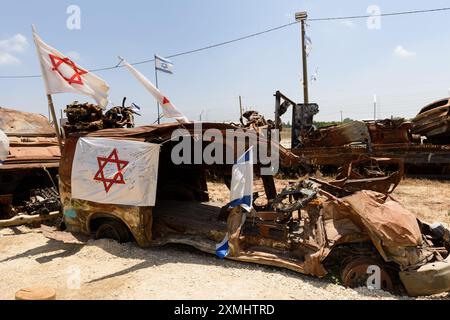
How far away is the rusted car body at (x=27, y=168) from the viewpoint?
9047 millimetres

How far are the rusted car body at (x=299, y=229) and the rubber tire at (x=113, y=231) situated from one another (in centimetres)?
2

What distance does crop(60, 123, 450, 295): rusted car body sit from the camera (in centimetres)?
497

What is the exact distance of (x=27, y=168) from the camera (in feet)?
30.6

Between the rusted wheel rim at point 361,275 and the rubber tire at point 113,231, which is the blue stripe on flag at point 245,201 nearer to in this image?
the rusted wheel rim at point 361,275

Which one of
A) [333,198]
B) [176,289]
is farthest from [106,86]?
[333,198]

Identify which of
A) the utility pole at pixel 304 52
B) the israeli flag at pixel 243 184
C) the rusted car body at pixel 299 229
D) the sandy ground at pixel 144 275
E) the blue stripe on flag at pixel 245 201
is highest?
the utility pole at pixel 304 52

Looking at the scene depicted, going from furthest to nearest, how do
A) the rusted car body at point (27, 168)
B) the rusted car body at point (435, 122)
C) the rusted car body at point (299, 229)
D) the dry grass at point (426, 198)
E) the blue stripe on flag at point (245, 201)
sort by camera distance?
1. the rusted car body at point (435, 122)
2. the dry grass at point (426, 198)
3. the rusted car body at point (27, 168)
4. the blue stripe on flag at point (245, 201)
5. the rusted car body at point (299, 229)

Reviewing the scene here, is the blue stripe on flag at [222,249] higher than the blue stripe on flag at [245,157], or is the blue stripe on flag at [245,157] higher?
the blue stripe on flag at [245,157]

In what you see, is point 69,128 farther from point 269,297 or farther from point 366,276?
point 366,276

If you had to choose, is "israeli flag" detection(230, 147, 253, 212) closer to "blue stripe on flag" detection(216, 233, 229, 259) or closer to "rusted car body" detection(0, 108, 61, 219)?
"blue stripe on flag" detection(216, 233, 229, 259)

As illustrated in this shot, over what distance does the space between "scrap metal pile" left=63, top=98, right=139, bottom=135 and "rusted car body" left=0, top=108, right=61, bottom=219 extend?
2.15 m

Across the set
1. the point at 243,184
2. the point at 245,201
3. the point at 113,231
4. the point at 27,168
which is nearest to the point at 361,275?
the point at 245,201

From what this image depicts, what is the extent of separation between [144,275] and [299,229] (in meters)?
2.46

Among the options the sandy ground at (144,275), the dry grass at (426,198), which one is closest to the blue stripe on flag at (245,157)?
the sandy ground at (144,275)
